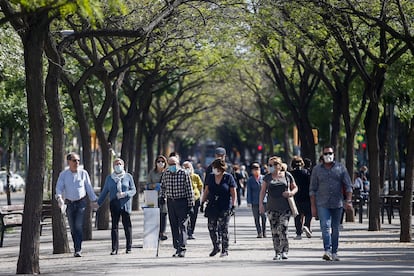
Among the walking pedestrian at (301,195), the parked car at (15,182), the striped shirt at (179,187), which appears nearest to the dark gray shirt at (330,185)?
the striped shirt at (179,187)

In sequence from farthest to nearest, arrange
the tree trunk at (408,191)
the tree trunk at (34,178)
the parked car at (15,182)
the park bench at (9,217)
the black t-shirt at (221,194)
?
the parked car at (15,182)
the park bench at (9,217)
the tree trunk at (408,191)
the black t-shirt at (221,194)
the tree trunk at (34,178)

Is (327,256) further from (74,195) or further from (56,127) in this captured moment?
(56,127)

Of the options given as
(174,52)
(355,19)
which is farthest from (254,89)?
(355,19)

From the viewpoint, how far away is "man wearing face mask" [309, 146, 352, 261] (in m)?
18.7

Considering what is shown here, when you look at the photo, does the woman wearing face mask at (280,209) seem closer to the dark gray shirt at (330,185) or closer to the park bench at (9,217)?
the dark gray shirt at (330,185)

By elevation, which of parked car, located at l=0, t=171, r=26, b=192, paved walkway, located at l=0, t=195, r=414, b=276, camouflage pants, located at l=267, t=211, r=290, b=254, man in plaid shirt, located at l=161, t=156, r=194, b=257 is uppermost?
parked car, located at l=0, t=171, r=26, b=192

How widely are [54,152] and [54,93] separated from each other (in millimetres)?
1540

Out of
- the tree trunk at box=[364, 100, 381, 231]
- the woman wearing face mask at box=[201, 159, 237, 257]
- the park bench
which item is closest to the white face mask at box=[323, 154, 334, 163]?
the woman wearing face mask at box=[201, 159, 237, 257]

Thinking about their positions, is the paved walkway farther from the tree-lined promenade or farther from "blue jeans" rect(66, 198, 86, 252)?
the tree-lined promenade

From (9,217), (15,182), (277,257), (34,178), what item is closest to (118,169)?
(277,257)

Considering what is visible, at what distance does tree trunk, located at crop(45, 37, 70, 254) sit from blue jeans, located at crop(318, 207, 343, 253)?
16.5 feet

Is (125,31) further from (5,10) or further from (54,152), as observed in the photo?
(54,152)

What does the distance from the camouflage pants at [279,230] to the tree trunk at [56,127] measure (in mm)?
4067

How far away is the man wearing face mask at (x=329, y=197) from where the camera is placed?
18.7 metres
